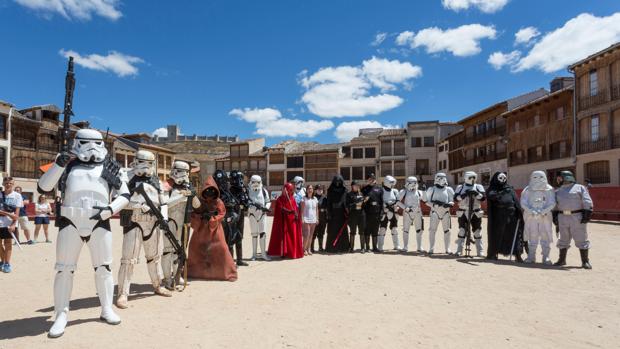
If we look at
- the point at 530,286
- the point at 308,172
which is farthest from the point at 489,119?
the point at 530,286

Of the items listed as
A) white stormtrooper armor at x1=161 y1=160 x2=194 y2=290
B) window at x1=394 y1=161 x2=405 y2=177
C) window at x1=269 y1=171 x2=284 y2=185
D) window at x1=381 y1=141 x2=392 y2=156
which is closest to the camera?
white stormtrooper armor at x1=161 y1=160 x2=194 y2=290

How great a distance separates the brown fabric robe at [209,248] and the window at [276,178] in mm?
44823

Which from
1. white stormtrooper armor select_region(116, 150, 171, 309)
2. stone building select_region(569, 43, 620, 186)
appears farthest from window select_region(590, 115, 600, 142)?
white stormtrooper armor select_region(116, 150, 171, 309)

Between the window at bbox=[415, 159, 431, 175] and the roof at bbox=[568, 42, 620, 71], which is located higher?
the roof at bbox=[568, 42, 620, 71]

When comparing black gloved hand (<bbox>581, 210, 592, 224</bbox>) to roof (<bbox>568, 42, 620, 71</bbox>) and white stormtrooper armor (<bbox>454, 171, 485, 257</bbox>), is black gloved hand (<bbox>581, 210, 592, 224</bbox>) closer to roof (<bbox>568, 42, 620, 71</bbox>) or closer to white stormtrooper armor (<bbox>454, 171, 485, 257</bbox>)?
white stormtrooper armor (<bbox>454, 171, 485, 257</bbox>)

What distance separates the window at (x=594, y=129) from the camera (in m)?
24.8

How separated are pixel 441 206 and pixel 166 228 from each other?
701 centimetres

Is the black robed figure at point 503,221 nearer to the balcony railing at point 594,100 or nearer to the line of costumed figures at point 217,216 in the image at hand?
the line of costumed figures at point 217,216

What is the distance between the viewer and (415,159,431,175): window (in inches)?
1779

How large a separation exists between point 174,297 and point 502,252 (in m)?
7.23

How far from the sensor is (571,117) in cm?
2670

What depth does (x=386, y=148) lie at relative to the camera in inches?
1848

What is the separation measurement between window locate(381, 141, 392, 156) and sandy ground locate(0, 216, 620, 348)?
38.8m

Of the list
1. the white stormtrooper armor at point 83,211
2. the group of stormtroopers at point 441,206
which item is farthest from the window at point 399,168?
the white stormtrooper armor at point 83,211
